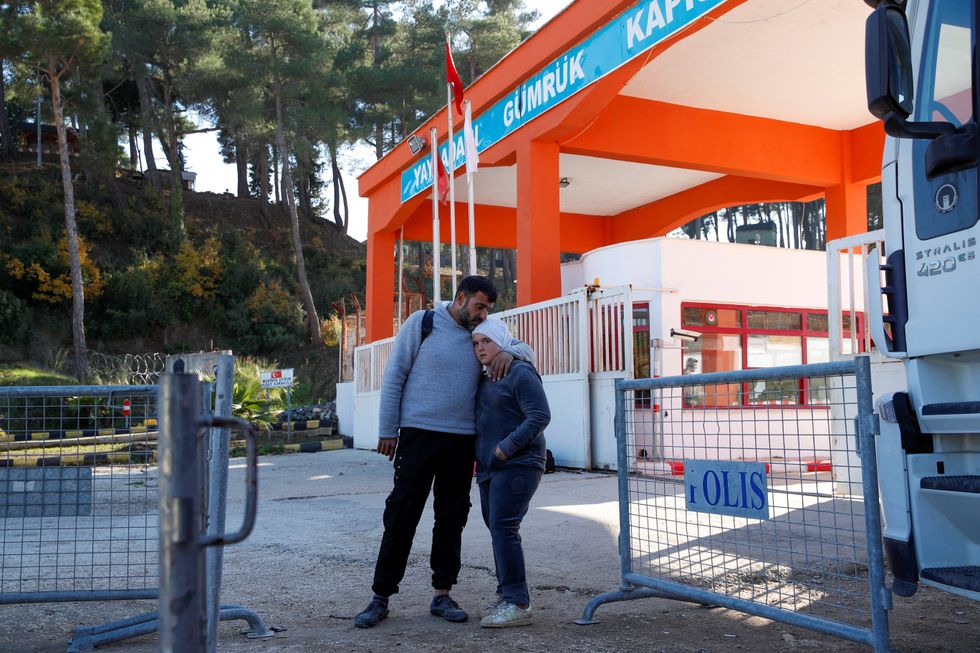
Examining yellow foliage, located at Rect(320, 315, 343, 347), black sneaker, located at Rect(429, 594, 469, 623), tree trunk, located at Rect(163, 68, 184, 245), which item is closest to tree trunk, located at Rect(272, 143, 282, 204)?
tree trunk, located at Rect(163, 68, 184, 245)

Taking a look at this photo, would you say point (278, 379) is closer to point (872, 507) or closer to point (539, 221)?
point (539, 221)

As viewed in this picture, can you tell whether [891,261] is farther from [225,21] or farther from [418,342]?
[225,21]

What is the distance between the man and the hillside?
3111 centimetres

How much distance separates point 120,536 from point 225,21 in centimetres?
3936

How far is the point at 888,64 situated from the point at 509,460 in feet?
7.94

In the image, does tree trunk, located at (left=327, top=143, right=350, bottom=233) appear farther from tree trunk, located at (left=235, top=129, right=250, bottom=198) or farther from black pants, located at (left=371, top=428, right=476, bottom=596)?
black pants, located at (left=371, top=428, right=476, bottom=596)

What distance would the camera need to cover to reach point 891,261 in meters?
3.97

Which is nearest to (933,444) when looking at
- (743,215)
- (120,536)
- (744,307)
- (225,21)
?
(120,536)

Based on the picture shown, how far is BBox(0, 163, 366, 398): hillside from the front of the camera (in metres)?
36.3

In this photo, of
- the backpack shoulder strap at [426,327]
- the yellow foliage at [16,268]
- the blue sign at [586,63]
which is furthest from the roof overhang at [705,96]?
the yellow foliage at [16,268]

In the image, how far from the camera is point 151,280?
38656 millimetres

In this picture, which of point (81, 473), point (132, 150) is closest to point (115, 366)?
point (132, 150)

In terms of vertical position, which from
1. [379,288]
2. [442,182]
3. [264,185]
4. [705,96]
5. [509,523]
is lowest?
[509,523]

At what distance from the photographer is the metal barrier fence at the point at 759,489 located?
11.6ft
